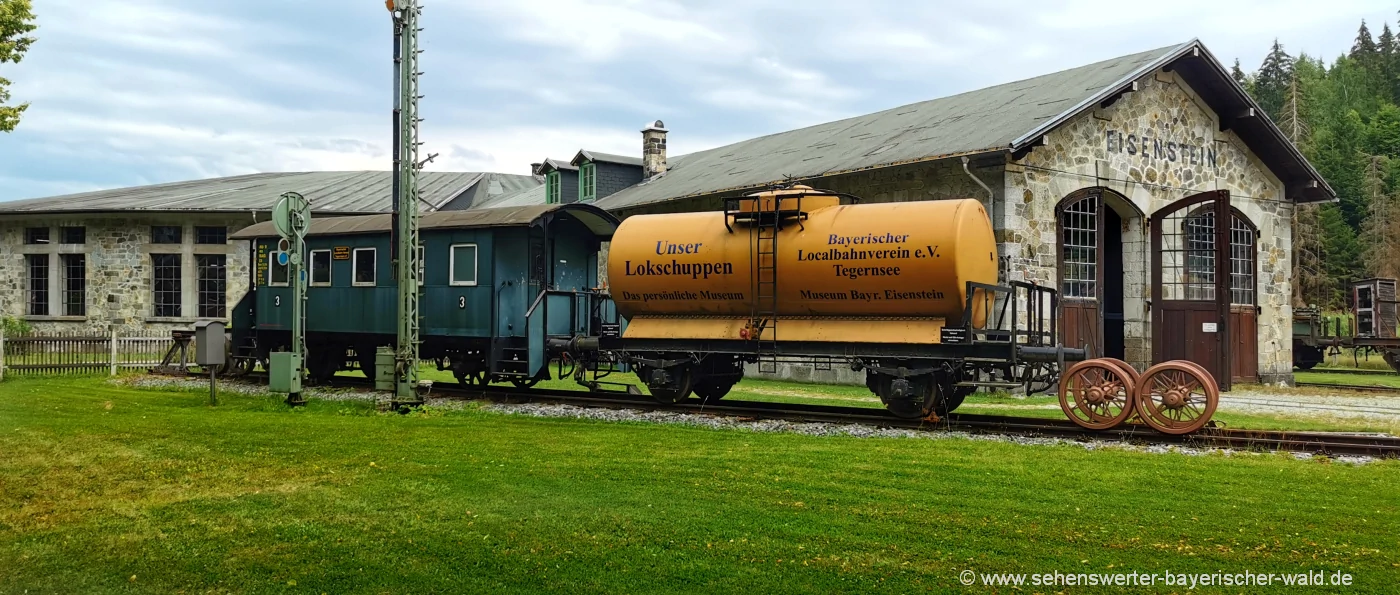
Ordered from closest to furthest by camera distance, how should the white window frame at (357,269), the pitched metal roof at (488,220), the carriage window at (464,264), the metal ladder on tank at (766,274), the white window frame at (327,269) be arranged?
the metal ladder on tank at (766,274) → the pitched metal roof at (488,220) → the carriage window at (464,264) → the white window frame at (357,269) → the white window frame at (327,269)

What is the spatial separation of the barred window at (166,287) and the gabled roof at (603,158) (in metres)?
13.0

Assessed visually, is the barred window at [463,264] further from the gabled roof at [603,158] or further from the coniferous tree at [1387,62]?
the coniferous tree at [1387,62]

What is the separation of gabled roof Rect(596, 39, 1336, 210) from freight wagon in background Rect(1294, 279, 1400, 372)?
Answer: 26.1 feet

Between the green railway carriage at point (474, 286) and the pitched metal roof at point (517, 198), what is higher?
the pitched metal roof at point (517, 198)

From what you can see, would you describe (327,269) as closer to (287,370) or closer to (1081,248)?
(287,370)

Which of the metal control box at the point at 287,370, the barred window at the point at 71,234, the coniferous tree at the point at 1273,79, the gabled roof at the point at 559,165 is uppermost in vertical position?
the coniferous tree at the point at 1273,79

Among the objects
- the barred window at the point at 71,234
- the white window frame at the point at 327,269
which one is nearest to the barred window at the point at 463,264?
the white window frame at the point at 327,269

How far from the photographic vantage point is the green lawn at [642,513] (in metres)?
5.98

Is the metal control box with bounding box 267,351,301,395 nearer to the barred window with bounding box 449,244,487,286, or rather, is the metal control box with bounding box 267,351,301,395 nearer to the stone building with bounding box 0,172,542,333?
the barred window with bounding box 449,244,487,286

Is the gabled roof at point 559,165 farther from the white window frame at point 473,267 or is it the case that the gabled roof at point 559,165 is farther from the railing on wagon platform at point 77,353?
the white window frame at point 473,267

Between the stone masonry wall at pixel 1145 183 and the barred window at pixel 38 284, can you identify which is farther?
the barred window at pixel 38 284

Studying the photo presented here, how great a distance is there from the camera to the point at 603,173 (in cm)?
3319

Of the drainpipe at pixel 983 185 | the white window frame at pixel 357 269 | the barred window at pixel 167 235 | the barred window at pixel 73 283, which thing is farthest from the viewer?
the barred window at pixel 73 283

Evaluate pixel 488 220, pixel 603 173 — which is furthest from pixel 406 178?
pixel 603 173
